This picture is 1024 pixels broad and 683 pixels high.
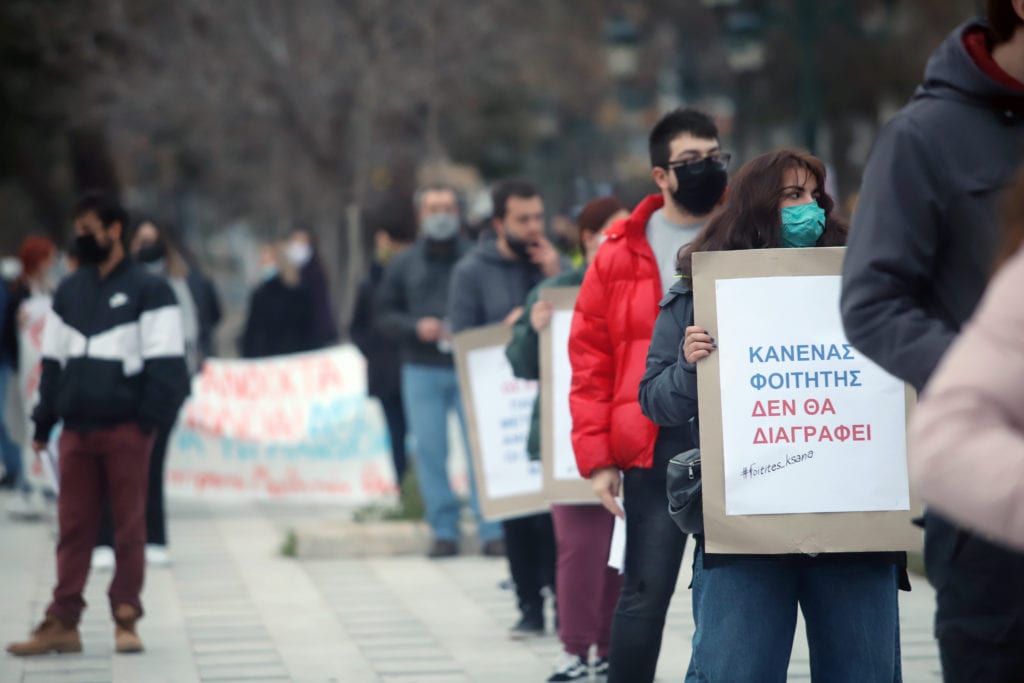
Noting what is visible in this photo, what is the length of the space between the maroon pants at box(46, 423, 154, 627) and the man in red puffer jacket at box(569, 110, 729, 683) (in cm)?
277

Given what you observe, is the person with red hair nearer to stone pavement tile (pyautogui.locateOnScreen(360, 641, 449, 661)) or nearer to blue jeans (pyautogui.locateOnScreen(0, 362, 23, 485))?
blue jeans (pyautogui.locateOnScreen(0, 362, 23, 485))

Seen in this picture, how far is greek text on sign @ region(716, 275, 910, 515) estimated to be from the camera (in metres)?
4.25

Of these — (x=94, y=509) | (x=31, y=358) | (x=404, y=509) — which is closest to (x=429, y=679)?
(x=94, y=509)

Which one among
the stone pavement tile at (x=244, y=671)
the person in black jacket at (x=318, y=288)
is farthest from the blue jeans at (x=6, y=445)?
the stone pavement tile at (x=244, y=671)

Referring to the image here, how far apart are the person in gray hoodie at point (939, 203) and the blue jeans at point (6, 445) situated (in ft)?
37.1

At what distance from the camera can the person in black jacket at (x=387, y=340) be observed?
39.4ft

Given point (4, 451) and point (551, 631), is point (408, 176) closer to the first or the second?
point (4, 451)

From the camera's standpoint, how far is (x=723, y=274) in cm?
436

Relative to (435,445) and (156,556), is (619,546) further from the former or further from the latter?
(156,556)

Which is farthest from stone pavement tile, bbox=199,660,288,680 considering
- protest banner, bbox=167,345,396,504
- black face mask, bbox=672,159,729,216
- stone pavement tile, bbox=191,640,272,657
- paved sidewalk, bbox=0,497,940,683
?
protest banner, bbox=167,345,396,504

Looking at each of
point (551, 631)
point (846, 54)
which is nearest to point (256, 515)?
point (551, 631)

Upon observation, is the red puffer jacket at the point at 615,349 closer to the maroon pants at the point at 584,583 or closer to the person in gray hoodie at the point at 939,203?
the maroon pants at the point at 584,583

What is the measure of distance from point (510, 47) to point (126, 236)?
1940 cm

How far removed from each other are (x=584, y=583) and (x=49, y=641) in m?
2.28
